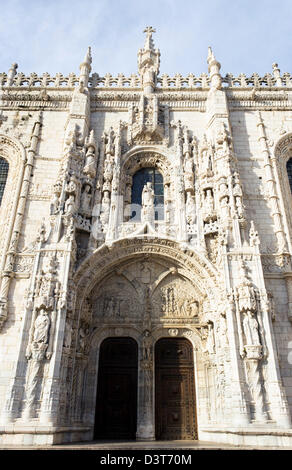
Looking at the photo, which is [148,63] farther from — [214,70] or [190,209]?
[190,209]

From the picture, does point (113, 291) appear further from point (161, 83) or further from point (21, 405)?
point (161, 83)

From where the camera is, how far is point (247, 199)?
12.9 meters

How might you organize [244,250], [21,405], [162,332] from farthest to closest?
1. [162,332]
2. [244,250]
3. [21,405]

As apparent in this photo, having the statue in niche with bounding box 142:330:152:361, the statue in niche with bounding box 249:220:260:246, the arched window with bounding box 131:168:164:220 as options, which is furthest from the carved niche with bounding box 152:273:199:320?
the statue in niche with bounding box 249:220:260:246

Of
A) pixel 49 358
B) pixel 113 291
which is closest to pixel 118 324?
pixel 113 291

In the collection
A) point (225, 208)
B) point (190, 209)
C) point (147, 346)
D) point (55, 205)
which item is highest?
point (190, 209)

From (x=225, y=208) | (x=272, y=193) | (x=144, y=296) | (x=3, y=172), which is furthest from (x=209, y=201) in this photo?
(x=3, y=172)

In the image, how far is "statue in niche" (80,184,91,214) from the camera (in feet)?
40.2

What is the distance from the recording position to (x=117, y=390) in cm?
1102

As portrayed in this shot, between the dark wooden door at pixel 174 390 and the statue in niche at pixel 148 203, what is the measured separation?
4.20m

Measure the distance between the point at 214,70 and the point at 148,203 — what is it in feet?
24.5

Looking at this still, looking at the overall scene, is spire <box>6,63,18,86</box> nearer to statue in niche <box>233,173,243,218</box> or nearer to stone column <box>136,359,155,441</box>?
statue in niche <box>233,173,243,218</box>

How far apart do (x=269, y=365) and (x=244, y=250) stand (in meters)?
3.36

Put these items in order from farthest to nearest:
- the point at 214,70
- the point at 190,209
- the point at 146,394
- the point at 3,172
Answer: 1. the point at 214,70
2. the point at 3,172
3. the point at 190,209
4. the point at 146,394
